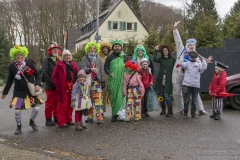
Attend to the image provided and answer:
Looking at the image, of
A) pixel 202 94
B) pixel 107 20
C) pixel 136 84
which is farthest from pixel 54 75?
pixel 107 20

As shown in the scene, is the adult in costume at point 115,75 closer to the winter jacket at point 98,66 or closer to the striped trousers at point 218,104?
the winter jacket at point 98,66

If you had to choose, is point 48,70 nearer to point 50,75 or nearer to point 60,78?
point 50,75

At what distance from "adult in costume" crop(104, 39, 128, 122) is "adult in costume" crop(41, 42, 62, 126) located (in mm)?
1255

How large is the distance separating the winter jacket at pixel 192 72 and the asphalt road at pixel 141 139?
931mm

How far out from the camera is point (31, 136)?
22.1 feet

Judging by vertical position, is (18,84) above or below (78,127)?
above

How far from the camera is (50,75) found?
761 cm

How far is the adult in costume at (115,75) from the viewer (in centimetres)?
789

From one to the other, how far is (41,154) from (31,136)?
54.8 inches

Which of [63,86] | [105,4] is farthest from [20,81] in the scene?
[105,4]

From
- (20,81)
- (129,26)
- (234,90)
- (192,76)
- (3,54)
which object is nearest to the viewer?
(20,81)

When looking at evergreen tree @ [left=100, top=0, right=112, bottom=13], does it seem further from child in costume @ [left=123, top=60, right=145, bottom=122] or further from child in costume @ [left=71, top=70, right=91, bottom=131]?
child in costume @ [left=71, top=70, right=91, bottom=131]

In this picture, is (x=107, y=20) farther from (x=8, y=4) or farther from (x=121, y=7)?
(x=8, y=4)

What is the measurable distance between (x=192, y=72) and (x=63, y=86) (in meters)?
3.25
